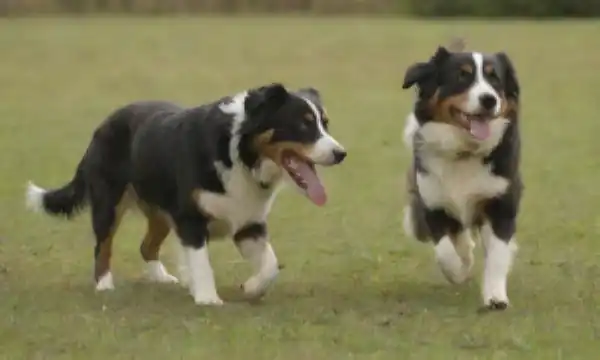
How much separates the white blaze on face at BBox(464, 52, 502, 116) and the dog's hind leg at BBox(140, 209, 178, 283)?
220 cm

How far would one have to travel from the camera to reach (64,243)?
9516 mm

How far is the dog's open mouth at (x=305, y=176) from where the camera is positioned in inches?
276

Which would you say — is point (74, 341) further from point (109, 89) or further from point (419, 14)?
point (419, 14)

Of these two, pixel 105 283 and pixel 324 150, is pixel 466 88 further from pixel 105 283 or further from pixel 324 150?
pixel 105 283

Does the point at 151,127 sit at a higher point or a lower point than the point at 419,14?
higher

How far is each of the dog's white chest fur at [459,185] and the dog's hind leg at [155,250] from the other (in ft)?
5.68

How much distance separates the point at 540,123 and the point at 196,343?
11681mm

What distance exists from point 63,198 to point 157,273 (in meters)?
0.82

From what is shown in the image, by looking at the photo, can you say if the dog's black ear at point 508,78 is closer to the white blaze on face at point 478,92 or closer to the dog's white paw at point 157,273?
the white blaze on face at point 478,92

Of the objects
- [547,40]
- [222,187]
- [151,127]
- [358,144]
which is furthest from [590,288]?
[547,40]

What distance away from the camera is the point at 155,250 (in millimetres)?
8398

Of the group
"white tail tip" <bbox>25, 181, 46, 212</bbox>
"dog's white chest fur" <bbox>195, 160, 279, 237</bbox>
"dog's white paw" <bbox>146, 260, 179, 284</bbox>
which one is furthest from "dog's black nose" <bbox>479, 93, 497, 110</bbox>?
"white tail tip" <bbox>25, 181, 46, 212</bbox>

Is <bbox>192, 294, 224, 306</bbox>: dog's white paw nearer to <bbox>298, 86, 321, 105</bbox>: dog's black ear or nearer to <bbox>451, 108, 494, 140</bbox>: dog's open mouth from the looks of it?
<bbox>298, 86, 321, 105</bbox>: dog's black ear

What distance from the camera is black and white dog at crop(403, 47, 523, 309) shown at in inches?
280
